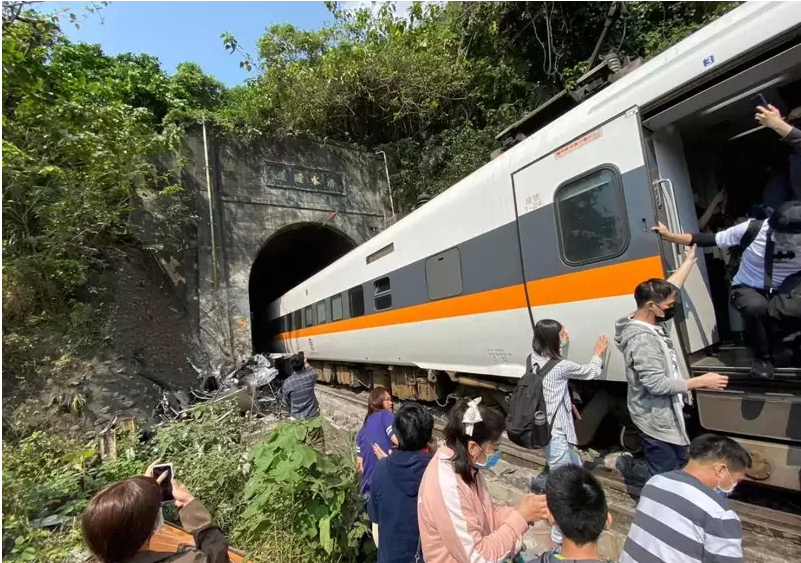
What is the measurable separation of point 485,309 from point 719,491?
334cm

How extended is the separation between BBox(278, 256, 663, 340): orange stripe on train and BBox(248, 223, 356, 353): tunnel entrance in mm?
9878

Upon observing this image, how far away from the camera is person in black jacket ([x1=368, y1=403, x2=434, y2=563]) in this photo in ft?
6.49

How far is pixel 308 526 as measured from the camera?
300 centimetres

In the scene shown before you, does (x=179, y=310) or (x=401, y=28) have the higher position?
(x=401, y=28)

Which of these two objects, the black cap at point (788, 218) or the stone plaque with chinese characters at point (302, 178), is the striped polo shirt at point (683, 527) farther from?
the stone plaque with chinese characters at point (302, 178)

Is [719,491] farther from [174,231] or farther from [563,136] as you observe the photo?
[174,231]

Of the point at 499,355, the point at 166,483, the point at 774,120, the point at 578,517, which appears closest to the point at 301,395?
the point at 499,355

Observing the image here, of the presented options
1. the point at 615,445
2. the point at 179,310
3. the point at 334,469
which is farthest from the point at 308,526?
the point at 179,310

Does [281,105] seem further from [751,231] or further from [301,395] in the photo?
[751,231]

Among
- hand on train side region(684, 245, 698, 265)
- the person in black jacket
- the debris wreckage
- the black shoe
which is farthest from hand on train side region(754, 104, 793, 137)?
the debris wreckage

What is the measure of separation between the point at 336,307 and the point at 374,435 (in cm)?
730

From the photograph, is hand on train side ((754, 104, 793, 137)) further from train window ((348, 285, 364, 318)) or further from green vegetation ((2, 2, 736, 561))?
train window ((348, 285, 364, 318))

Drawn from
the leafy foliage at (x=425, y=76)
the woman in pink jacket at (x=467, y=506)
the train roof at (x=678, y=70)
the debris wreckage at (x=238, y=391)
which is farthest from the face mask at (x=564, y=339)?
the leafy foliage at (x=425, y=76)

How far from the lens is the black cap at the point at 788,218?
2652mm
